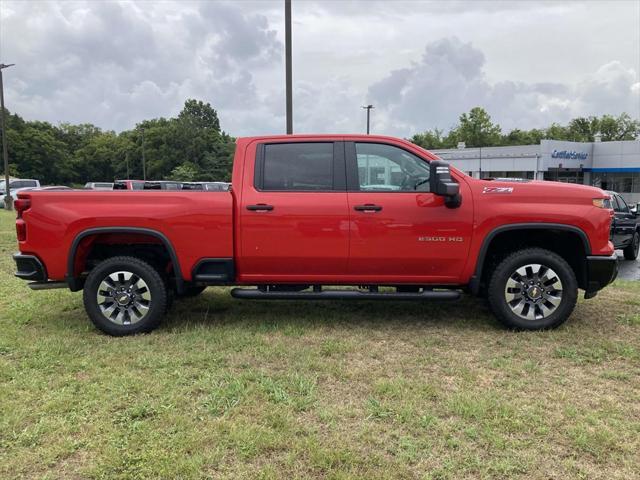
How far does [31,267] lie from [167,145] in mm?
78263

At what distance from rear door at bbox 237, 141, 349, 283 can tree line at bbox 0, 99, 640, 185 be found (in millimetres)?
65355

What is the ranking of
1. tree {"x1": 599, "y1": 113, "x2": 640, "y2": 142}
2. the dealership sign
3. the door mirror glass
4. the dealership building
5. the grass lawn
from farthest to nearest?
tree {"x1": 599, "y1": 113, "x2": 640, "y2": 142} < the dealership sign < the dealership building < the door mirror glass < the grass lawn

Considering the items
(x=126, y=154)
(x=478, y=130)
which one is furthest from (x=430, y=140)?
(x=126, y=154)

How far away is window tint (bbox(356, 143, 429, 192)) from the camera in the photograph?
5.13 metres

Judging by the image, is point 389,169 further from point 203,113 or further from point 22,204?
point 203,113

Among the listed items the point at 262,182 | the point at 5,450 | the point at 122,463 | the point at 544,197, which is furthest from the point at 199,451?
the point at 544,197

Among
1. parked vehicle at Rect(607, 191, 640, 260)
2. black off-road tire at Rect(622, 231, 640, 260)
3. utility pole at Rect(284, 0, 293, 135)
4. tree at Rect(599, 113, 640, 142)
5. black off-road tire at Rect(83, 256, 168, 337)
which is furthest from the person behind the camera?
tree at Rect(599, 113, 640, 142)

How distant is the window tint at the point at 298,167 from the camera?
5195mm

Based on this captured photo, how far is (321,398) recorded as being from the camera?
12.2ft

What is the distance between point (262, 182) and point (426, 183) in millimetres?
1572

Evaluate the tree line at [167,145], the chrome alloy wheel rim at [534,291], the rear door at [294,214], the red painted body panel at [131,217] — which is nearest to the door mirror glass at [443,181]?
Result: the rear door at [294,214]

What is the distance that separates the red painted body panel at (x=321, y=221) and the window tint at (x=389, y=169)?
0.31 feet

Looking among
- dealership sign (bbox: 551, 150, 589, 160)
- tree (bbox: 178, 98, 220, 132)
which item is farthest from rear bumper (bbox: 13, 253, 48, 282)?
tree (bbox: 178, 98, 220, 132)

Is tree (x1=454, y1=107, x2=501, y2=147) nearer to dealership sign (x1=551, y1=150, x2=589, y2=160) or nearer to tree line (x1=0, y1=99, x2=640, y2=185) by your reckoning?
tree line (x1=0, y1=99, x2=640, y2=185)
